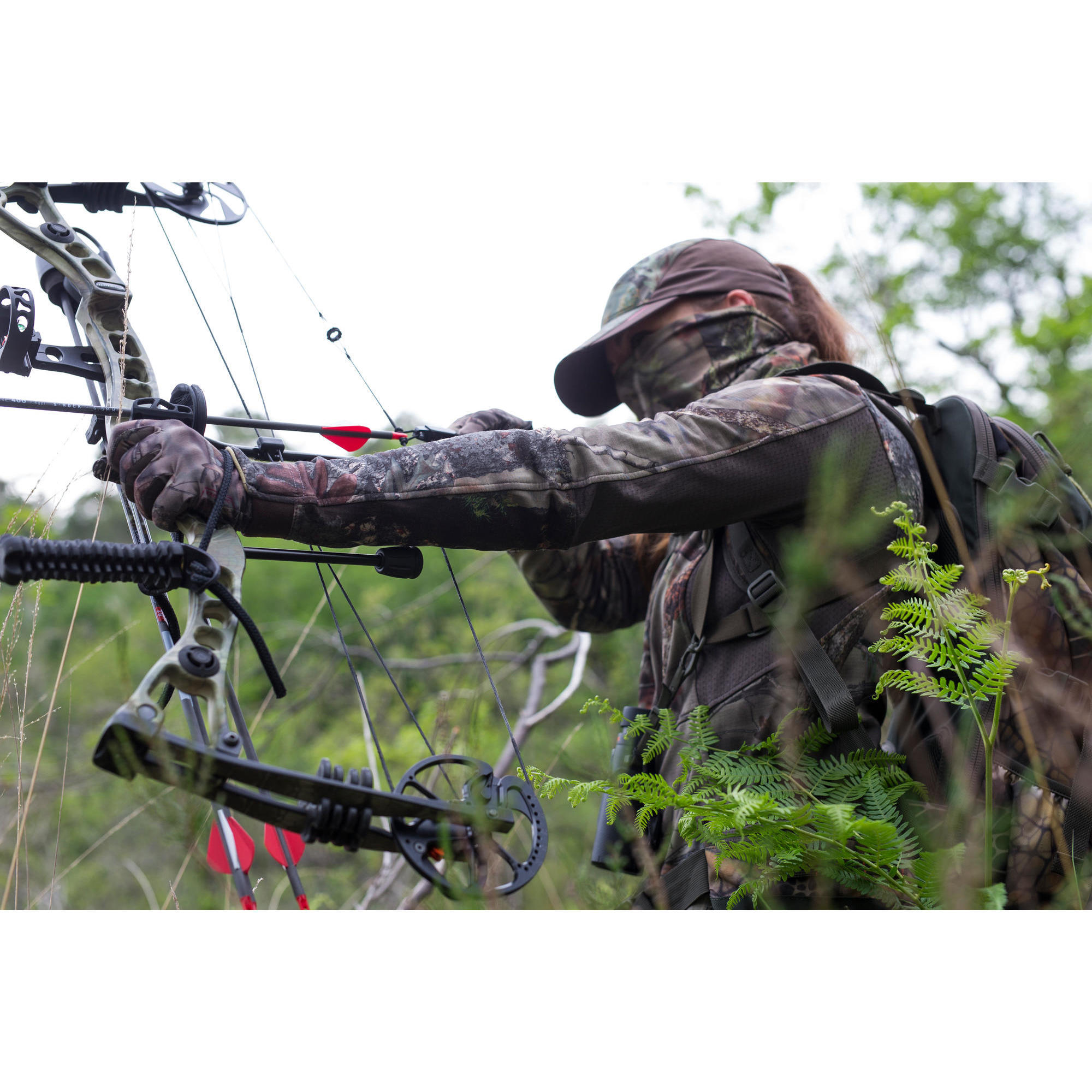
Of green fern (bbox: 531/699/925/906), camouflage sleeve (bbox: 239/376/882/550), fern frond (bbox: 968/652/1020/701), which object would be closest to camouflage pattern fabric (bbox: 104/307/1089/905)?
camouflage sleeve (bbox: 239/376/882/550)

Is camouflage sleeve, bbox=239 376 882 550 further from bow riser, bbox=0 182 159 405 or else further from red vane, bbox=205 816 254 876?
bow riser, bbox=0 182 159 405

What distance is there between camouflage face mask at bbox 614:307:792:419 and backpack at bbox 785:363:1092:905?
56 cm

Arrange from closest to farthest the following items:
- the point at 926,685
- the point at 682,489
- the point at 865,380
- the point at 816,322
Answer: the point at 926,685, the point at 682,489, the point at 865,380, the point at 816,322

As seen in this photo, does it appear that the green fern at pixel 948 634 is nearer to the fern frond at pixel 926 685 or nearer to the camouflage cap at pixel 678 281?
the fern frond at pixel 926 685

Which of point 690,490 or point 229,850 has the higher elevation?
point 690,490

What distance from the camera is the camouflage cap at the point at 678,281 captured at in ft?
9.45

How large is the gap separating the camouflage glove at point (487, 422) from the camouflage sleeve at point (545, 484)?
348 mm

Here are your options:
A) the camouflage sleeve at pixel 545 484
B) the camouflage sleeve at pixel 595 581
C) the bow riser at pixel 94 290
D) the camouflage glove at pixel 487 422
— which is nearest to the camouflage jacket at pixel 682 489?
the camouflage sleeve at pixel 545 484

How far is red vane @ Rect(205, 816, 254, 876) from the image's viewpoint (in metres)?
1.83

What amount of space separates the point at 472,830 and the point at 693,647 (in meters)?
1.17

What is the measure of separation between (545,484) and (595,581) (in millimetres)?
1521

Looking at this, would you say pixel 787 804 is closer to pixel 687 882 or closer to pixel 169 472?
pixel 687 882

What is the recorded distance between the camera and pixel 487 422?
7.81ft

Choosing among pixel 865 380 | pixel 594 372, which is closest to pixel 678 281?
pixel 594 372
